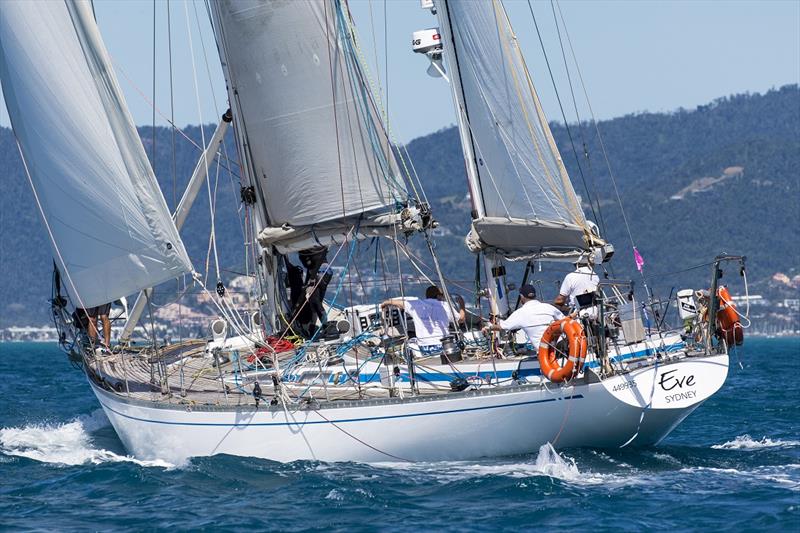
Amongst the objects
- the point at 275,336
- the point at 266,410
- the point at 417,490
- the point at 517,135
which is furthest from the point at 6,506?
the point at 517,135

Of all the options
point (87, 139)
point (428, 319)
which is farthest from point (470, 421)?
point (87, 139)

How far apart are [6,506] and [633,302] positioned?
780cm

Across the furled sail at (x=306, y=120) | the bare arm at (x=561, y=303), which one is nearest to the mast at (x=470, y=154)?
the furled sail at (x=306, y=120)

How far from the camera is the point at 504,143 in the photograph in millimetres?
20094

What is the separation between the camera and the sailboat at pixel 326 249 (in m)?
15.8

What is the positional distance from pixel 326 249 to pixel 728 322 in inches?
257

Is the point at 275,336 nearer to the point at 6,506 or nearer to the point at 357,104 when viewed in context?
the point at 357,104

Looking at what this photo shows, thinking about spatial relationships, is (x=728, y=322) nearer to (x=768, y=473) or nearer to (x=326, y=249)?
(x=768, y=473)

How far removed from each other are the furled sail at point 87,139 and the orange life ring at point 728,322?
261 inches

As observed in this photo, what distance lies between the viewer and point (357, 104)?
19781mm

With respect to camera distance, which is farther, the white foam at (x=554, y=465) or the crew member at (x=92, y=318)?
the crew member at (x=92, y=318)

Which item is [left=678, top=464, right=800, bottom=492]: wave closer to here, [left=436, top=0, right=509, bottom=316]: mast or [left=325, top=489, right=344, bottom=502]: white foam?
Answer: [left=325, top=489, right=344, bottom=502]: white foam

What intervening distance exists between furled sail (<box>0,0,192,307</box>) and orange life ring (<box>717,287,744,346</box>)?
21.7ft

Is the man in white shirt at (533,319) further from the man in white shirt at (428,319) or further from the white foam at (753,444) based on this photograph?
the white foam at (753,444)
